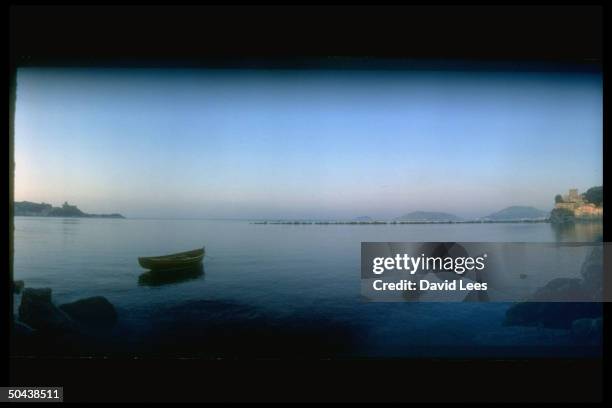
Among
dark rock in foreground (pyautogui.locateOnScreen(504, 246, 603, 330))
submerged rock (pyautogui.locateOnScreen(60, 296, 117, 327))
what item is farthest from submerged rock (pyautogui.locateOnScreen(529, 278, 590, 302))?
submerged rock (pyautogui.locateOnScreen(60, 296, 117, 327))

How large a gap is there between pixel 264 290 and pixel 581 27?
3480 millimetres

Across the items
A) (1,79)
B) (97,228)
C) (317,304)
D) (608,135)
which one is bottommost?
(317,304)

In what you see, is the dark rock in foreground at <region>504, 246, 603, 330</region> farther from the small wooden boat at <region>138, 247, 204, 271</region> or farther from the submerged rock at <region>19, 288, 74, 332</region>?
the submerged rock at <region>19, 288, 74, 332</region>

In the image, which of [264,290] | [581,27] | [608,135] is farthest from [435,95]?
[264,290]

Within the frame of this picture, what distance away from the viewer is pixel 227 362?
223 centimetres

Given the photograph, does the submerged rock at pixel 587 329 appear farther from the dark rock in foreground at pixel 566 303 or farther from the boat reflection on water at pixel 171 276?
the boat reflection on water at pixel 171 276

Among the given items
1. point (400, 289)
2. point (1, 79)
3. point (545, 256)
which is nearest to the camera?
point (1, 79)

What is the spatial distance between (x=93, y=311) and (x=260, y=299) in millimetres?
1661

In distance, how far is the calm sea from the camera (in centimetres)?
252

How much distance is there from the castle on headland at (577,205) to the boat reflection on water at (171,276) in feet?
13.0

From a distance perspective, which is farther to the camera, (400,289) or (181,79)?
(181,79)

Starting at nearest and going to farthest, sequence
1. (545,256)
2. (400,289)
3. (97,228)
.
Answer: (400,289) < (545,256) < (97,228)

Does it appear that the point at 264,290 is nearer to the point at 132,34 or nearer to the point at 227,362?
the point at 227,362

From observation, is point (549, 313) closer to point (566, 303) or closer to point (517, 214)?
point (566, 303)
